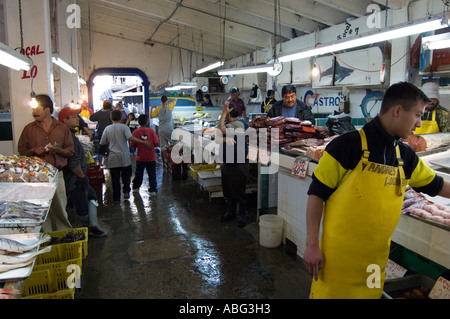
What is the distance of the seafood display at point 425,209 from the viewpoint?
92.4 inches

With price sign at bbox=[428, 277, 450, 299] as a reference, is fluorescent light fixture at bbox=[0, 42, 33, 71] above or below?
above

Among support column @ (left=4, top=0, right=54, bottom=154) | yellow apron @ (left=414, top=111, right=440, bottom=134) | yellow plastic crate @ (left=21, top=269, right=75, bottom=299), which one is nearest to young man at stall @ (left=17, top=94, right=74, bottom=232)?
yellow plastic crate @ (left=21, top=269, right=75, bottom=299)

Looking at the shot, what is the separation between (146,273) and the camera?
12.0ft

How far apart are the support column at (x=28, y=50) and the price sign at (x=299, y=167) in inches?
153

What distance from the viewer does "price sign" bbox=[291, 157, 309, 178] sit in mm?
3660

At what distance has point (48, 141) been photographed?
3.81 m

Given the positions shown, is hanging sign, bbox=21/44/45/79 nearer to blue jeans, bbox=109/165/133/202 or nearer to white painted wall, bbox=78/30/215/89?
blue jeans, bbox=109/165/133/202

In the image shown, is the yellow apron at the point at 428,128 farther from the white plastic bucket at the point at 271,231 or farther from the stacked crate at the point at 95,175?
the stacked crate at the point at 95,175

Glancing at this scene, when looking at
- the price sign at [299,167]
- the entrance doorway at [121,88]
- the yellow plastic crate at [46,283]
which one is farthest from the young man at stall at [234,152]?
the entrance doorway at [121,88]

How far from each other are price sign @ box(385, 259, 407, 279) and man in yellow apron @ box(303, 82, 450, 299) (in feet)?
3.07

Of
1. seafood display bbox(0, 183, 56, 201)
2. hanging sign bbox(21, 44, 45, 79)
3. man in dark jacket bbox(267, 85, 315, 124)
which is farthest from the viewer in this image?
man in dark jacket bbox(267, 85, 315, 124)

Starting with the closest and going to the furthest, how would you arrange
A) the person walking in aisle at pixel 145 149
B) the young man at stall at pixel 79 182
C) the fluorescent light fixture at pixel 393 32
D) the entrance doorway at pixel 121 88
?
1. the fluorescent light fixture at pixel 393 32
2. the young man at stall at pixel 79 182
3. the person walking in aisle at pixel 145 149
4. the entrance doorway at pixel 121 88

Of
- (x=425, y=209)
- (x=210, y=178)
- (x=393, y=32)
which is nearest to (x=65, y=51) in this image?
(x=210, y=178)
